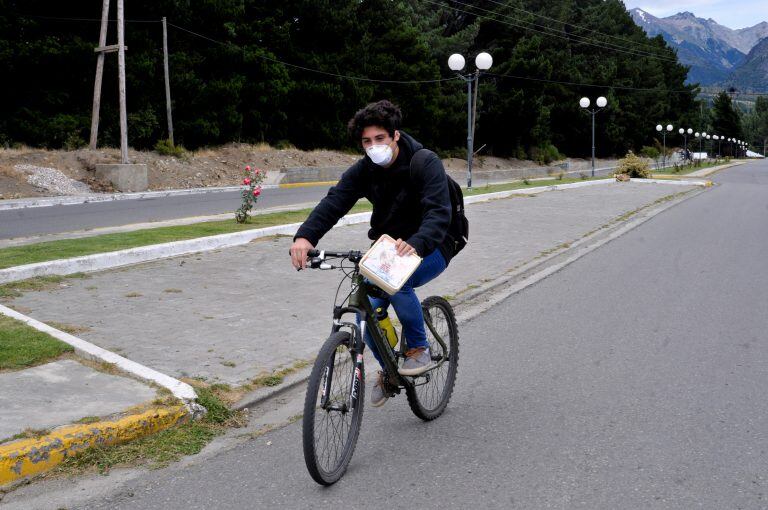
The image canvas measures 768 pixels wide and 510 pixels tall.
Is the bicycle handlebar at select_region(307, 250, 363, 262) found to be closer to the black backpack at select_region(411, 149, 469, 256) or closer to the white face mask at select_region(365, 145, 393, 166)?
the white face mask at select_region(365, 145, 393, 166)

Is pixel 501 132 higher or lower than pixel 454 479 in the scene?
higher

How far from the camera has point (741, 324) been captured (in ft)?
24.3

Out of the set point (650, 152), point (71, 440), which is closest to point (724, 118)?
point (650, 152)

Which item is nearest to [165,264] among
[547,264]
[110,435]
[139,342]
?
[139,342]

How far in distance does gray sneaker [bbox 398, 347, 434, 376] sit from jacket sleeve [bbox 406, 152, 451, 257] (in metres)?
0.73

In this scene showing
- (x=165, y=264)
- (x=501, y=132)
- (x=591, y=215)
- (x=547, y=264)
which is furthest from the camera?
(x=501, y=132)

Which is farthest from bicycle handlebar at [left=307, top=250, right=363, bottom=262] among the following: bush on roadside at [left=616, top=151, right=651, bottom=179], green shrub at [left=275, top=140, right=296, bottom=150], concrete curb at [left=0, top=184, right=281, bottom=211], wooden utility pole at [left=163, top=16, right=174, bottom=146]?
green shrub at [left=275, top=140, right=296, bottom=150]

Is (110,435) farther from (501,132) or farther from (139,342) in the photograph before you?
(501,132)

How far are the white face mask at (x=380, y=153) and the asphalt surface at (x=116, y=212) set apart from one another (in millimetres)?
11388

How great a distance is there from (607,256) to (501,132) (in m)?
48.2

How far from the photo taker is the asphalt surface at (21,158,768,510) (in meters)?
3.72

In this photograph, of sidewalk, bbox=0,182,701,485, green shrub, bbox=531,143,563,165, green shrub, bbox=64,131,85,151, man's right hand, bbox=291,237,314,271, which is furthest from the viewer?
green shrub, bbox=531,143,563,165

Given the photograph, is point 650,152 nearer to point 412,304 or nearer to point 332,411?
point 412,304

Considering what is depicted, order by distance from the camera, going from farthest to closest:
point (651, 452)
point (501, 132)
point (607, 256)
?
point (501, 132) → point (607, 256) → point (651, 452)
